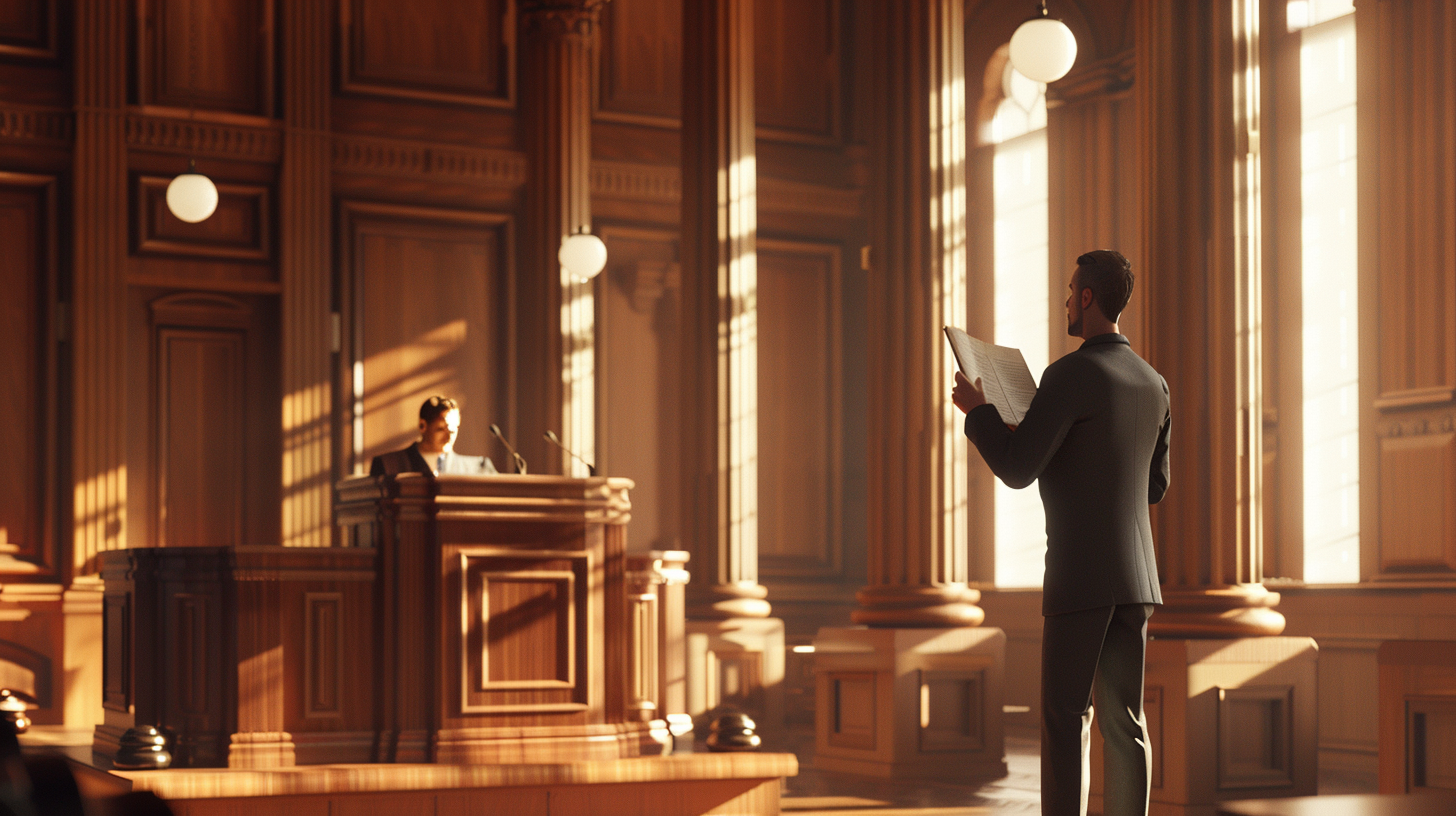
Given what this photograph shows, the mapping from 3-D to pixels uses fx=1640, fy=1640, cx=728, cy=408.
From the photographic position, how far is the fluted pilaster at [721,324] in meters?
9.31

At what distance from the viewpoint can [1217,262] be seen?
6.86m

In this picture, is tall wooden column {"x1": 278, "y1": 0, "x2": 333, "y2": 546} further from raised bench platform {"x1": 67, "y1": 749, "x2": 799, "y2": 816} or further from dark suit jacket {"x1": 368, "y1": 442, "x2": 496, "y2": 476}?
raised bench platform {"x1": 67, "y1": 749, "x2": 799, "y2": 816}

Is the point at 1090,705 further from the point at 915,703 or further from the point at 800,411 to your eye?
the point at 800,411

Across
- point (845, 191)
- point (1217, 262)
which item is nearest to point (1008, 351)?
point (1217, 262)

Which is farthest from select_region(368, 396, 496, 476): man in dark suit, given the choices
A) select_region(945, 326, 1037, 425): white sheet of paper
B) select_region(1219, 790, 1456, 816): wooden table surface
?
select_region(1219, 790, 1456, 816): wooden table surface

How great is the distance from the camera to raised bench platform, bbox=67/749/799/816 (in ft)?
17.7

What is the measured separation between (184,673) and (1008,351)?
3.59 metres

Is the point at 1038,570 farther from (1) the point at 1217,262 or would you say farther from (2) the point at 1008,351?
(2) the point at 1008,351

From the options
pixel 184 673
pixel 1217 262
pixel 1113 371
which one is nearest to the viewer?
pixel 1113 371

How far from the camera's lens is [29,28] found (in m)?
10.2

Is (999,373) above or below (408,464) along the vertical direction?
above

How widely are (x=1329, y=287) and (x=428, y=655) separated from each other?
581 centimetres

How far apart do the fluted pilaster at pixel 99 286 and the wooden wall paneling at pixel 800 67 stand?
4657 millimetres

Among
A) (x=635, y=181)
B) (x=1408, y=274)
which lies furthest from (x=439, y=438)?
(x=635, y=181)
